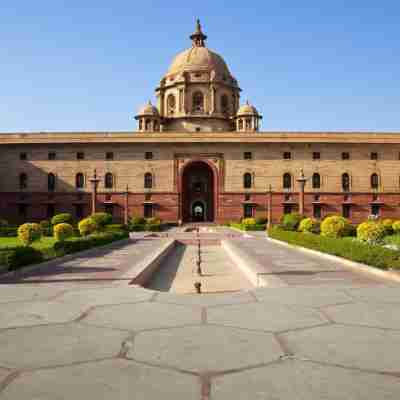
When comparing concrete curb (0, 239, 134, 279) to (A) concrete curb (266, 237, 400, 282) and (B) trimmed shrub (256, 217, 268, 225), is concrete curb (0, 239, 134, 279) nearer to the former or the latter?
(A) concrete curb (266, 237, 400, 282)

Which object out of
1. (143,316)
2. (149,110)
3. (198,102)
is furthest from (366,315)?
(198,102)

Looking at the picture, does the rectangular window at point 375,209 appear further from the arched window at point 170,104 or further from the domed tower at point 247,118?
the arched window at point 170,104

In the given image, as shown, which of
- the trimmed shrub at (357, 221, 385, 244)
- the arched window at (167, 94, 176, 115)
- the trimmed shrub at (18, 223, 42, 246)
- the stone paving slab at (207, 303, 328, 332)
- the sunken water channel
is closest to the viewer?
the stone paving slab at (207, 303, 328, 332)

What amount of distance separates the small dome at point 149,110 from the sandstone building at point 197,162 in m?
7.91

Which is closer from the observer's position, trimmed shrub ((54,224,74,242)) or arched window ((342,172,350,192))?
trimmed shrub ((54,224,74,242))

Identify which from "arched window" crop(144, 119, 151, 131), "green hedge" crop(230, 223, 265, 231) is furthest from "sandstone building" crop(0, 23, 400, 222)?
"arched window" crop(144, 119, 151, 131)

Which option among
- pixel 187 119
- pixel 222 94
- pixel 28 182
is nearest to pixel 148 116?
pixel 187 119

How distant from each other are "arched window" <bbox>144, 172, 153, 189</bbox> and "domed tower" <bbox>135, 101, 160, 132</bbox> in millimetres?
9261

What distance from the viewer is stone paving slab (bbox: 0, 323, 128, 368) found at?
3.12m

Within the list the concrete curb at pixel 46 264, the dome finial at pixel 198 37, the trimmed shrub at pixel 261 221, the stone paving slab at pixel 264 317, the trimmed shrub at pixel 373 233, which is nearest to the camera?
the stone paving slab at pixel 264 317

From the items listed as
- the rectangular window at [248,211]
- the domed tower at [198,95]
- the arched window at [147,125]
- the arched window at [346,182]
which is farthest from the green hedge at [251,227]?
the arched window at [147,125]

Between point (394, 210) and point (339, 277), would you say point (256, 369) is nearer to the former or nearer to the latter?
point (339, 277)

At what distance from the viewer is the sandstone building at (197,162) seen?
3603cm

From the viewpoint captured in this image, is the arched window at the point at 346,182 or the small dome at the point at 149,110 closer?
the arched window at the point at 346,182
